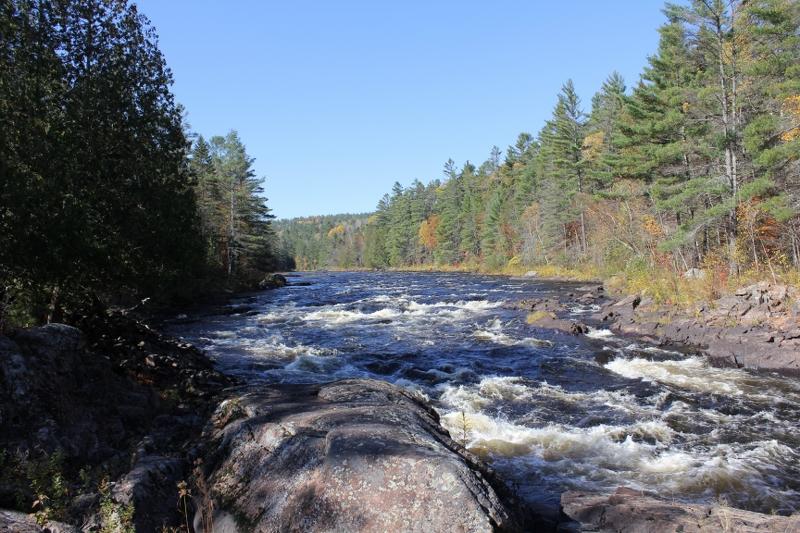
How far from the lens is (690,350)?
A: 52.0ft

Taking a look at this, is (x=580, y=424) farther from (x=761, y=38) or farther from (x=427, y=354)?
(x=761, y=38)

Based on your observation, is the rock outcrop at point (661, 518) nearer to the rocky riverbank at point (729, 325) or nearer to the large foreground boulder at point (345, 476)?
the large foreground boulder at point (345, 476)

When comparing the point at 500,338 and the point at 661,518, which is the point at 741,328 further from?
the point at 661,518

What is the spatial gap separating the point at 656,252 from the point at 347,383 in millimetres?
24751

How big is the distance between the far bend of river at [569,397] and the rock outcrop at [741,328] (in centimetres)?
112

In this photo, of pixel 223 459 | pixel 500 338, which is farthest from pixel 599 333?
pixel 223 459

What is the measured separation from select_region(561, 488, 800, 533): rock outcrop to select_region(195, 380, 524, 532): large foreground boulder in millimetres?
1438

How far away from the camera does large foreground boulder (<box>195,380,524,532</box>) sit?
144 inches

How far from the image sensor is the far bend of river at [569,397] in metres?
7.46

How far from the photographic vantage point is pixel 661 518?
4.97 metres

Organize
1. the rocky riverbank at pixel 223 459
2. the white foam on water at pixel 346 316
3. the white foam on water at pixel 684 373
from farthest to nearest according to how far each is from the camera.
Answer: the white foam on water at pixel 346 316 < the white foam on water at pixel 684 373 < the rocky riverbank at pixel 223 459

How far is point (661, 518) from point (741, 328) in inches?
534

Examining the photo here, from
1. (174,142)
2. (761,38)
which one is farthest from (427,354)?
(761,38)

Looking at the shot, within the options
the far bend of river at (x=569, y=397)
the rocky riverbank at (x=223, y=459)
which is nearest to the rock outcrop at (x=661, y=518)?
the rocky riverbank at (x=223, y=459)
